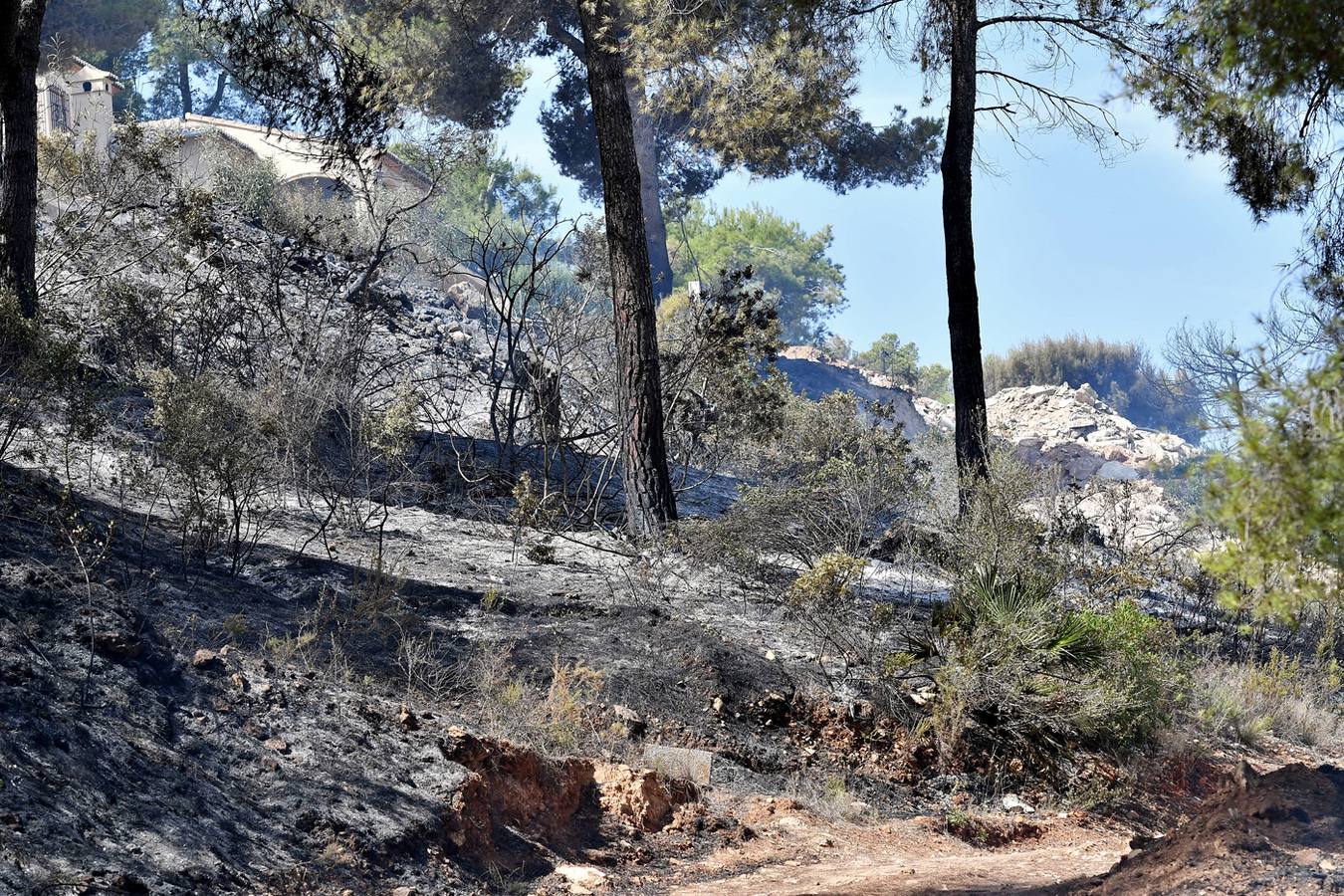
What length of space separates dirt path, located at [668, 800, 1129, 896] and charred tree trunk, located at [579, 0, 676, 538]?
12.6ft

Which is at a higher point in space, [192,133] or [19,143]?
[192,133]

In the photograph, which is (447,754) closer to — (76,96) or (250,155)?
(250,155)

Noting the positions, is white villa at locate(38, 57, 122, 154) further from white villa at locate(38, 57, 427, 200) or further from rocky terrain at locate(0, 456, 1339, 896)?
rocky terrain at locate(0, 456, 1339, 896)

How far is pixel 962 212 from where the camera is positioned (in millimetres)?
11398

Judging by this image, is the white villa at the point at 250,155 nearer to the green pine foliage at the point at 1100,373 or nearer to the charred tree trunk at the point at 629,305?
the charred tree trunk at the point at 629,305

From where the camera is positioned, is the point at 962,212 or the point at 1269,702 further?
the point at 962,212

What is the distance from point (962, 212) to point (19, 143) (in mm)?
7645

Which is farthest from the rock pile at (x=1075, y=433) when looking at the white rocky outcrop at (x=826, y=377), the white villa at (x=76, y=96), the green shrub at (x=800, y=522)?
the green shrub at (x=800, y=522)

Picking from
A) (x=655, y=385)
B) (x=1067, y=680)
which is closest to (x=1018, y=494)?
(x=1067, y=680)

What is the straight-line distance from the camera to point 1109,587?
9.15 meters

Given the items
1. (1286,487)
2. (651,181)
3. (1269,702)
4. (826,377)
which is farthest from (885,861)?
(826,377)

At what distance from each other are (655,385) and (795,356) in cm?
4003

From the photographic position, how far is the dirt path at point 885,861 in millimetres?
5473

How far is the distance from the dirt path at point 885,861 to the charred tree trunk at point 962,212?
4664mm
